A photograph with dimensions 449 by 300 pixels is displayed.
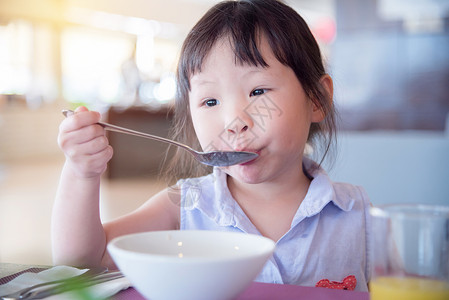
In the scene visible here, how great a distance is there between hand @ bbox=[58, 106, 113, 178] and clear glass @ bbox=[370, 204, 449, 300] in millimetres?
466

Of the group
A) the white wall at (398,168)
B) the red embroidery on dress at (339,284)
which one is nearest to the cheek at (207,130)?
the red embroidery on dress at (339,284)

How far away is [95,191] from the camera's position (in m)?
0.90

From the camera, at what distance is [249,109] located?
3.09 feet

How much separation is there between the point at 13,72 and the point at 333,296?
9.82 meters

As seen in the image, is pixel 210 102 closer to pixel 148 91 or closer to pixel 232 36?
pixel 232 36

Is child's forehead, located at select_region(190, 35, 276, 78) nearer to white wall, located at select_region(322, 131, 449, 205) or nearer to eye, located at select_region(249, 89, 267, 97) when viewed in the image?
eye, located at select_region(249, 89, 267, 97)

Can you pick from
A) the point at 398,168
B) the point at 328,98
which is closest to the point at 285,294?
the point at 328,98

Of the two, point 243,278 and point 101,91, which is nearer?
point 243,278

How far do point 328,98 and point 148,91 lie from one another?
7.27m

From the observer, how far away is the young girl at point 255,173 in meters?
0.92

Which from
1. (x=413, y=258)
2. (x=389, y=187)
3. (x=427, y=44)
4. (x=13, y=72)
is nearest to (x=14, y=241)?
(x=389, y=187)

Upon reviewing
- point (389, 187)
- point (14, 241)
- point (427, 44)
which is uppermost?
point (427, 44)

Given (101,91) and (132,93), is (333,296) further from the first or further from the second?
(101,91)

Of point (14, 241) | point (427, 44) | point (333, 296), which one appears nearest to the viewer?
point (333, 296)
